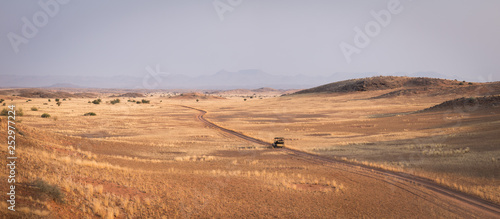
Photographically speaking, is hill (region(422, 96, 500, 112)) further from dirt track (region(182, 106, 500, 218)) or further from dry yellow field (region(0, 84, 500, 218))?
dirt track (region(182, 106, 500, 218))

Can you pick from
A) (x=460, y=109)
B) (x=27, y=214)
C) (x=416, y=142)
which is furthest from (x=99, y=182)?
(x=460, y=109)

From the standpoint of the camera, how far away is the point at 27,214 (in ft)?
23.6

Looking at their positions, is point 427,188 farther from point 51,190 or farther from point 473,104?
point 473,104

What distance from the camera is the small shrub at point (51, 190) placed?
8466 mm

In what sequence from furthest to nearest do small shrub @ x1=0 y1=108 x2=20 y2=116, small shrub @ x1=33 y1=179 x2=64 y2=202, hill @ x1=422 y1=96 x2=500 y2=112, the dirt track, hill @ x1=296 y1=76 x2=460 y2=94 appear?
hill @ x1=296 y1=76 x2=460 y2=94, hill @ x1=422 y1=96 x2=500 y2=112, small shrub @ x1=0 y1=108 x2=20 y2=116, the dirt track, small shrub @ x1=33 y1=179 x2=64 y2=202

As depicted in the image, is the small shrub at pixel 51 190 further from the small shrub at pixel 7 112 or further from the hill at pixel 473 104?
the hill at pixel 473 104

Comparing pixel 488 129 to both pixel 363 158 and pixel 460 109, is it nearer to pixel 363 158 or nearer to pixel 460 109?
pixel 363 158

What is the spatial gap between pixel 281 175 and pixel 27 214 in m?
10.3

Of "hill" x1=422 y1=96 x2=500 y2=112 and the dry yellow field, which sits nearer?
the dry yellow field

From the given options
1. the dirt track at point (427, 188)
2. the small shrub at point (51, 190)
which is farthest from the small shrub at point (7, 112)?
the dirt track at point (427, 188)

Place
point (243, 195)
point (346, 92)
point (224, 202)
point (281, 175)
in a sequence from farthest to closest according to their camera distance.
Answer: point (346, 92) < point (281, 175) < point (243, 195) < point (224, 202)

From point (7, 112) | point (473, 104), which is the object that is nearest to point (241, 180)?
point (7, 112)

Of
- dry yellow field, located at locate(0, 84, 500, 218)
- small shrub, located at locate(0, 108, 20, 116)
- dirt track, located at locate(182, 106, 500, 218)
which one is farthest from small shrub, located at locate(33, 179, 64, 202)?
small shrub, located at locate(0, 108, 20, 116)

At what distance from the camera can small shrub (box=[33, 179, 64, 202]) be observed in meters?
8.47
